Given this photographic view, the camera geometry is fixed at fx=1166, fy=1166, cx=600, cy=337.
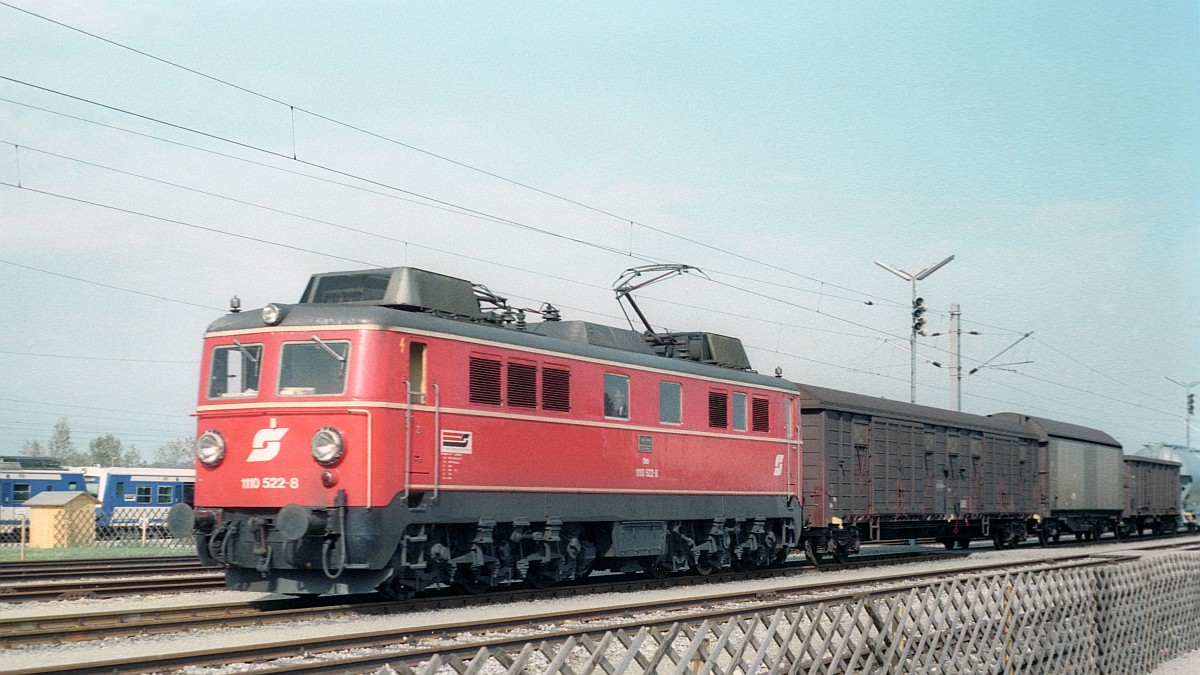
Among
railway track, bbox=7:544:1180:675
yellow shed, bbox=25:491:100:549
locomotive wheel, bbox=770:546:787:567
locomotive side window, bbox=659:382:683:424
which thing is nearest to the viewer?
railway track, bbox=7:544:1180:675

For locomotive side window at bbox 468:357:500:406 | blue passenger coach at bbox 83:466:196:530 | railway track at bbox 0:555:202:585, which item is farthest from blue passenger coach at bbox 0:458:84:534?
locomotive side window at bbox 468:357:500:406

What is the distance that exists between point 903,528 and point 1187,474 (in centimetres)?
4093

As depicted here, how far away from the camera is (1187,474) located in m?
63.0

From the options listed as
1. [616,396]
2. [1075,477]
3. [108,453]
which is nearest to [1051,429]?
[1075,477]

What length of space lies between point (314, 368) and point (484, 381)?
250 cm

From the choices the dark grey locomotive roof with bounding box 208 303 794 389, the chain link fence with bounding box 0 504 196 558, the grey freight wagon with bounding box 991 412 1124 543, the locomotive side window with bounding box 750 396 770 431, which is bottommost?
the chain link fence with bounding box 0 504 196 558

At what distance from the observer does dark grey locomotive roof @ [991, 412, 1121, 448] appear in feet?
125

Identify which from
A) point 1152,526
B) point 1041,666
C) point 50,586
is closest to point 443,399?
point 50,586

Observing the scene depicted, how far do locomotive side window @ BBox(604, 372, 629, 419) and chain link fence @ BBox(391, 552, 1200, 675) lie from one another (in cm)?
571

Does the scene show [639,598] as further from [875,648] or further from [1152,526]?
[1152,526]

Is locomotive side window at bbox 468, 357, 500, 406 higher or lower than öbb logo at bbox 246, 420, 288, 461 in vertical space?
higher

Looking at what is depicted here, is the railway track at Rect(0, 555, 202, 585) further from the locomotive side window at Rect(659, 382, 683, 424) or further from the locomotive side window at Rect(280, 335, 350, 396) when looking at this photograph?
the locomotive side window at Rect(659, 382, 683, 424)

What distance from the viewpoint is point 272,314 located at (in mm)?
15789

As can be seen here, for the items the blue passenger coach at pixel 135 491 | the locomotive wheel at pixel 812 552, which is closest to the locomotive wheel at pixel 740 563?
the locomotive wheel at pixel 812 552
